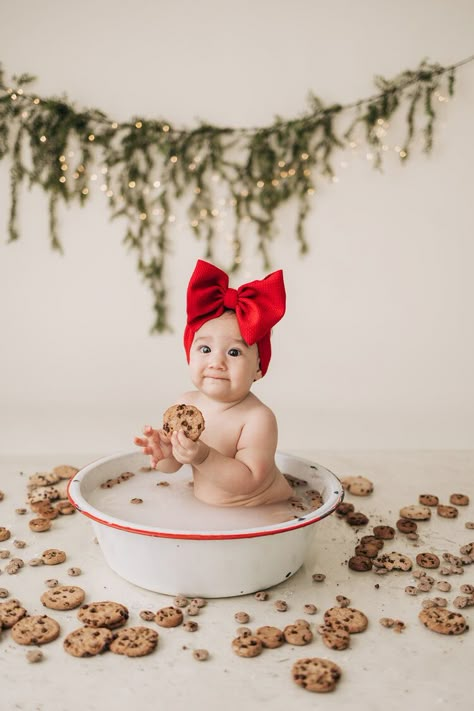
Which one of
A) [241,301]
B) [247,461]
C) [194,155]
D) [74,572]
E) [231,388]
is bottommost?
[74,572]

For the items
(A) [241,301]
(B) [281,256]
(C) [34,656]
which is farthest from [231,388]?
(B) [281,256]

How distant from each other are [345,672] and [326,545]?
46 centimetres

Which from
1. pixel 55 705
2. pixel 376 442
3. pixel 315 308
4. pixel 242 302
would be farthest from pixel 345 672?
pixel 315 308

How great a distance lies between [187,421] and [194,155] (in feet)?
5.00

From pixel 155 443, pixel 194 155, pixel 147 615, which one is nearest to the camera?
pixel 147 615

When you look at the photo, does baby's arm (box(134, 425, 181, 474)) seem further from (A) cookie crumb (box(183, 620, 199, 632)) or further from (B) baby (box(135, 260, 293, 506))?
(A) cookie crumb (box(183, 620, 199, 632))

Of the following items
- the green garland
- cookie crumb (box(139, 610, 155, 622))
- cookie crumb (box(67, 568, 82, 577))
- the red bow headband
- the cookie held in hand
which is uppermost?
the green garland

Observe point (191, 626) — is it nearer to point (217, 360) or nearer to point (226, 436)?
point (226, 436)

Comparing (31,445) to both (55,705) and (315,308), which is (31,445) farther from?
(55,705)

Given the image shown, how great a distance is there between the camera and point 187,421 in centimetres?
126

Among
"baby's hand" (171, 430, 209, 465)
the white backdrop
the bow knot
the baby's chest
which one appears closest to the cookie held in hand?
"baby's hand" (171, 430, 209, 465)

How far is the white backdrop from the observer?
2508mm

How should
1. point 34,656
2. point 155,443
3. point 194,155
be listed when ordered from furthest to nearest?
point 194,155 → point 155,443 → point 34,656

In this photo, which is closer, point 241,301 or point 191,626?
point 191,626
